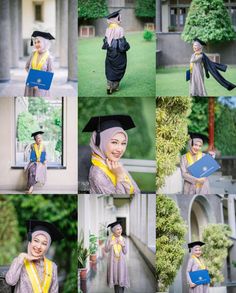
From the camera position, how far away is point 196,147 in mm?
4543

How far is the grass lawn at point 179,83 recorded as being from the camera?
452cm

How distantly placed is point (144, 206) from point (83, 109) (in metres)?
0.70

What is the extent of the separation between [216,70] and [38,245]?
4.98ft

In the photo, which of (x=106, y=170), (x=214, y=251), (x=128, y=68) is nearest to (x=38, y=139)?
(x=106, y=170)

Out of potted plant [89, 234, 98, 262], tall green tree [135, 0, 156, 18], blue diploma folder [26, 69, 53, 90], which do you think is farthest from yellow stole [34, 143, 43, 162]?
tall green tree [135, 0, 156, 18]

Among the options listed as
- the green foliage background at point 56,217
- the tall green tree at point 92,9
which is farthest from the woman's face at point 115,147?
the tall green tree at point 92,9

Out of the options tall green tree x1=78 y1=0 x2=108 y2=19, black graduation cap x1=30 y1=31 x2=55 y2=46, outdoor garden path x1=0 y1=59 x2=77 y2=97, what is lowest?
outdoor garden path x1=0 y1=59 x2=77 y2=97

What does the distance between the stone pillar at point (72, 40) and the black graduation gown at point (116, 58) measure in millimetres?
185

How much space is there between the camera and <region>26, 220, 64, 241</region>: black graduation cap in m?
4.48

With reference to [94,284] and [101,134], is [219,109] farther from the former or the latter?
[94,284]

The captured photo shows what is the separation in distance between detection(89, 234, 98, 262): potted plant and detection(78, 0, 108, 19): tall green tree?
134cm

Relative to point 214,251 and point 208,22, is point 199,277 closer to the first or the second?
point 214,251

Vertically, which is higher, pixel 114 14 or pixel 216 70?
pixel 114 14

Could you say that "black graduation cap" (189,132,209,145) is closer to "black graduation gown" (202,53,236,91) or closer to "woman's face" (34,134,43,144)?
"black graduation gown" (202,53,236,91)
